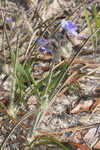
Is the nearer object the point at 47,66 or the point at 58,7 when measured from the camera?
the point at 47,66

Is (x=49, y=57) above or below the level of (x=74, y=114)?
above

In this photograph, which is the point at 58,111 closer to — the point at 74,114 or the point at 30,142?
the point at 74,114

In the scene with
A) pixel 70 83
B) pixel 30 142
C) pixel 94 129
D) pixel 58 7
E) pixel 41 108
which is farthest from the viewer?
pixel 58 7

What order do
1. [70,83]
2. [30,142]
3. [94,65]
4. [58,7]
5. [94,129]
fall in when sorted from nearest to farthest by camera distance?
1. [30,142]
2. [94,129]
3. [70,83]
4. [94,65]
5. [58,7]

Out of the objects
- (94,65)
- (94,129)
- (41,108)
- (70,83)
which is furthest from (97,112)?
(41,108)

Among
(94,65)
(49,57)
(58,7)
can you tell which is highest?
(58,7)

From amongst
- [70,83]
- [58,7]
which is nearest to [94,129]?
[70,83]
